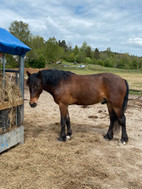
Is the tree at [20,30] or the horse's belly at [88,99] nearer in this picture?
the horse's belly at [88,99]

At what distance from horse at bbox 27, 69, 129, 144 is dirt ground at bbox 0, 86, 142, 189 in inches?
18.2

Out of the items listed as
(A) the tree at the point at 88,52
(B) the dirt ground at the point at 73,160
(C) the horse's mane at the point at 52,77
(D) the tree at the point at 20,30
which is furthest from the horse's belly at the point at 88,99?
(A) the tree at the point at 88,52

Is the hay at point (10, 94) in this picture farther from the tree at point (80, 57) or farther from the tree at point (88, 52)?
the tree at point (88, 52)

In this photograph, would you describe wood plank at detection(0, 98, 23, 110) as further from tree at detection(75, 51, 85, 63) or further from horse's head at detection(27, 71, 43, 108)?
tree at detection(75, 51, 85, 63)

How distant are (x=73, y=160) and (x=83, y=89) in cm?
168

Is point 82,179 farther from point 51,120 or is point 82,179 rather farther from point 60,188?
point 51,120

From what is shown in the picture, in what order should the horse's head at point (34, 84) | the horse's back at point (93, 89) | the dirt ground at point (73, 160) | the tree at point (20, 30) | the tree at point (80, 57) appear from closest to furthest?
the dirt ground at point (73, 160) < the horse's head at point (34, 84) < the horse's back at point (93, 89) < the tree at point (20, 30) < the tree at point (80, 57)

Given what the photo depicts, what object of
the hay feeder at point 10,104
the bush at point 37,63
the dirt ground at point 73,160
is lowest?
the dirt ground at point 73,160

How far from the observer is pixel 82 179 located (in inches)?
105

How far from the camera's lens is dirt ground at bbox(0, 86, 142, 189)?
258 cm

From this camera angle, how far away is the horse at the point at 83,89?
161 inches

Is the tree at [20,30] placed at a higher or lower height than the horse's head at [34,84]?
higher

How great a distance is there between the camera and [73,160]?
3.27m

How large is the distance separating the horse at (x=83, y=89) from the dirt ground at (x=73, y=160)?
46 cm
